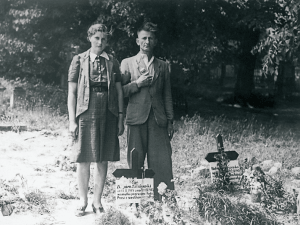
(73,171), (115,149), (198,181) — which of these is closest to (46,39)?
→ (73,171)

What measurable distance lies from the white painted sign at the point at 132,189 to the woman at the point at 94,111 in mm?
456

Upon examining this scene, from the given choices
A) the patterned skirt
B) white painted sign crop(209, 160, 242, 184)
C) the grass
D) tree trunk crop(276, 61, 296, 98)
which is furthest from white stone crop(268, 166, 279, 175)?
tree trunk crop(276, 61, 296, 98)

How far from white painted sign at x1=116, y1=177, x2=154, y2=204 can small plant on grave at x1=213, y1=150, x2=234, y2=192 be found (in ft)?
4.36

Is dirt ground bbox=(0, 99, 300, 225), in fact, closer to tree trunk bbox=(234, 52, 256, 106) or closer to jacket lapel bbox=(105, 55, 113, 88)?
jacket lapel bbox=(105, 55, 113, 88)

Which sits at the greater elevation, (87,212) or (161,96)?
(161,96)

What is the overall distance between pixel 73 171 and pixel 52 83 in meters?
9.88

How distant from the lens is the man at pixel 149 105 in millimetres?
4945

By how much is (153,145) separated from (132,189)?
0.87 meters

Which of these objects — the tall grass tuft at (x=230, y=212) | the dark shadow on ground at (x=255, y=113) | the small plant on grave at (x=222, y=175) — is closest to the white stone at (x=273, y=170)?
the small plant on grave at (x=222, y=175)

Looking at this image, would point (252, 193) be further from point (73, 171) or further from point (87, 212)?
point (73, 171)

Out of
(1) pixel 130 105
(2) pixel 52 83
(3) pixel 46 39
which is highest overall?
(3) pixel 46 39

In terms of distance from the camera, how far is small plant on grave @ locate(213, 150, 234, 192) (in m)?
5.39

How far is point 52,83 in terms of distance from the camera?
16531 millimetres

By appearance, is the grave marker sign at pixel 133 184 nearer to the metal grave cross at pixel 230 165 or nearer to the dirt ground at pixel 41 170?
the dirt ground at pixel 41 170
